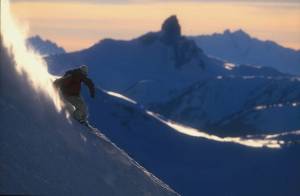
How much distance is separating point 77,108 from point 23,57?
3955 millimetres

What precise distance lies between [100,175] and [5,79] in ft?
10.5

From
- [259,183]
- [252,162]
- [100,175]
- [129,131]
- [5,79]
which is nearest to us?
[5,79]

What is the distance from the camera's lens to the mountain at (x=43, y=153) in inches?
563

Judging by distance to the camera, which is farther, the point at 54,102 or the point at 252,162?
the point at 252,162

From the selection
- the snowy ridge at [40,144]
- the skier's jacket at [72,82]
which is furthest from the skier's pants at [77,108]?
the snowy ridge at [40,144]

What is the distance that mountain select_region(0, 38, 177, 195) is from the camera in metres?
Result: 14.3

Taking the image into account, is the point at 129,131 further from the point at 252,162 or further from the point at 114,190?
the point at 114,190

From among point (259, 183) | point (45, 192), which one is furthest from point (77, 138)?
point (259, 183)

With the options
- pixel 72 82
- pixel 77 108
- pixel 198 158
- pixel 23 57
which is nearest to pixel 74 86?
pixel 72 82

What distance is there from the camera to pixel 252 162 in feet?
289

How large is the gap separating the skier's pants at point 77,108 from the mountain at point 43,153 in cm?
137

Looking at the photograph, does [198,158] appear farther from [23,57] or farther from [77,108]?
[23,57]

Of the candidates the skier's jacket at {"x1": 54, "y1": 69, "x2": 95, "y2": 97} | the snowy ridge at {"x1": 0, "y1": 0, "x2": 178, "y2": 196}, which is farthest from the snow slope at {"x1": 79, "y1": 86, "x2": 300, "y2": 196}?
the snowy ridge at {"x1": 0, "y1": 0, "x2": 178, "y2": 196}

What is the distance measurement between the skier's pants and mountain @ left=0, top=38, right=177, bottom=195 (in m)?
1.37
